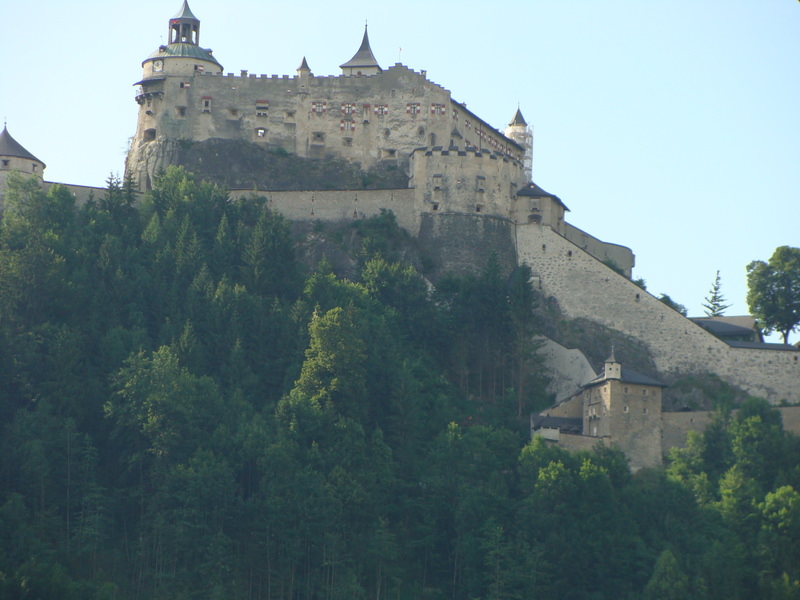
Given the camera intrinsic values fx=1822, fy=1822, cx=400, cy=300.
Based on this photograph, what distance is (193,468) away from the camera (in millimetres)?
69188

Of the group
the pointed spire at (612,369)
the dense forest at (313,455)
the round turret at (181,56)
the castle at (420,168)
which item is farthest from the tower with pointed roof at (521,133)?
the pointed spire at (612,369)

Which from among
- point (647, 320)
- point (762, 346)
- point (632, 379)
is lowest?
point (632, 379)

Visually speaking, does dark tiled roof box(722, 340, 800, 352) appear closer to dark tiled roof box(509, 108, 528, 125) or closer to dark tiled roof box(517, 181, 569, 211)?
dark tiled roof box(517, 181, 569, 211)

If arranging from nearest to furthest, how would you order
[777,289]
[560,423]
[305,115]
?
1. [560,423]
2. [777,289]
3. [305,115]

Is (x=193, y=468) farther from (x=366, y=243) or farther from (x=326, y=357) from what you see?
(x=366, y=243)

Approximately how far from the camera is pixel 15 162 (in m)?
87.4

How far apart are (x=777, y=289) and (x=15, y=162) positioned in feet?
121

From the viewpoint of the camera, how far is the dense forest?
68.1m

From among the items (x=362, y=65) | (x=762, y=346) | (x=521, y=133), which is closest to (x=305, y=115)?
(x=362, y=65)

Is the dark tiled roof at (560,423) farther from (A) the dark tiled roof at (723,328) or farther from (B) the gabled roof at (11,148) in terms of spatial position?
(B) the gabled roof at (11,148)

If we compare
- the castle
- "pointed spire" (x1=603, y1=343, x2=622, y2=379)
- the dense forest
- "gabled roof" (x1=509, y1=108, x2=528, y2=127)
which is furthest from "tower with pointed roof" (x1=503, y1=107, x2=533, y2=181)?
"pointed spire" (x1=603, y1=343, x2=622, y2=379)

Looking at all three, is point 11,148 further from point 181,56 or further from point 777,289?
point 777,289

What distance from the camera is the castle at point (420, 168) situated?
81.2 m

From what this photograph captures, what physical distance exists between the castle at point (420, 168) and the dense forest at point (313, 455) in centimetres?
324
